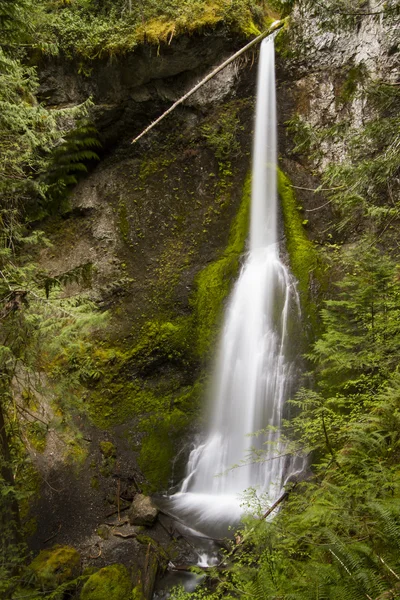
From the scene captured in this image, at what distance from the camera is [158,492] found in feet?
25.2

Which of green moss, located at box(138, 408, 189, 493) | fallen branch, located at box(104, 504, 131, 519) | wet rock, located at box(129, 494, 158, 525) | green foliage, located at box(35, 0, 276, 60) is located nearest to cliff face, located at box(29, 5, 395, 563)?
green moss, located at box(138, 408, 189, 493)

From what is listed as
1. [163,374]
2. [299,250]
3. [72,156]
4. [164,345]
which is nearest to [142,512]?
[163,374]

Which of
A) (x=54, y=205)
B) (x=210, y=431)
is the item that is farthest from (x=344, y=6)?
(x=54, y=205)

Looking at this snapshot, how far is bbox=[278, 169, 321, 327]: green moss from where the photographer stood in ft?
27.5

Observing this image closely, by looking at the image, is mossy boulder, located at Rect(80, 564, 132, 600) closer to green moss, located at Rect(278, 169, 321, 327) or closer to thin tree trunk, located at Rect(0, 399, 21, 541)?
thin tree trunk, located at Rect(0, 399, 21, 541)

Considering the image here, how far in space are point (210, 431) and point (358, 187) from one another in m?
5.78

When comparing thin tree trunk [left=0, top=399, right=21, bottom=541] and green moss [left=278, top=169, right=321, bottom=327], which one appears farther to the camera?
green moss [left=278, top=169, right=321, bottom=327]

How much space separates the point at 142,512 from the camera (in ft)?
21.5

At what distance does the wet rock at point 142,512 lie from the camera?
21.2ft

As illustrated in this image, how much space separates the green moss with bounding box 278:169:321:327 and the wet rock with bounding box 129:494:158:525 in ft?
14.7

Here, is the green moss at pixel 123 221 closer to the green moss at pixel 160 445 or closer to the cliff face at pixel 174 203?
the cliff face at pixel 174 203

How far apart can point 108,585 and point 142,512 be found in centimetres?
137

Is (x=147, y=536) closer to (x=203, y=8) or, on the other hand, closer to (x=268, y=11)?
(x=203, y=8)

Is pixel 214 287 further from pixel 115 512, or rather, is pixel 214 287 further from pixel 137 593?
pixel 137 593
